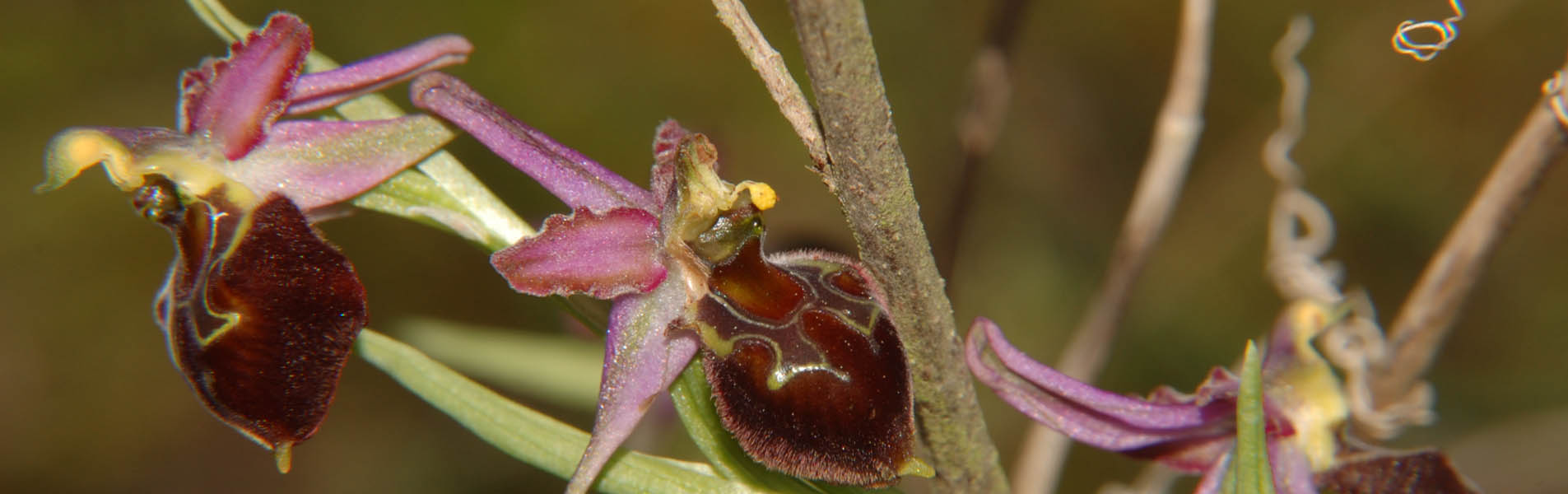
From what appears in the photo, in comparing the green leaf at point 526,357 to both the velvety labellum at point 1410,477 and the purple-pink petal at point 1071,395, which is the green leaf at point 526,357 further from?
the velvety labellum at point 1410,477

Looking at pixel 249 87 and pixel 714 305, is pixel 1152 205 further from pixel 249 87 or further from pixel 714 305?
pixel 249 87

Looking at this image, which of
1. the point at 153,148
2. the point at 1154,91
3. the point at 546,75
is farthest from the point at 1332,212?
the point at 153,148

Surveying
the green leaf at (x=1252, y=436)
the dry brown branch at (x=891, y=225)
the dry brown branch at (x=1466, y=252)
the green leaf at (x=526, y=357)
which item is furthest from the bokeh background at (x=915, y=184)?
the green leaf at (x=1252, y=436)

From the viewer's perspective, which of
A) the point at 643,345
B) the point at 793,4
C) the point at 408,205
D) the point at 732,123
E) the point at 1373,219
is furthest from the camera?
the point at 732,123

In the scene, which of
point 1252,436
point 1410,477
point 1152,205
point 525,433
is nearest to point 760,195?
point 525,433

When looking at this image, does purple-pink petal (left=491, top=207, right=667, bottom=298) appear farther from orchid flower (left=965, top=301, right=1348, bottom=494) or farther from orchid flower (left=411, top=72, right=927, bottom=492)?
orchid flower (left=965, top=301, right=1348, bottom=494)

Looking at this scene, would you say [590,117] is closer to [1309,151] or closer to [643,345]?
[1309,151]

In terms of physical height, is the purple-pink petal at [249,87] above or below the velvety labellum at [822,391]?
above
